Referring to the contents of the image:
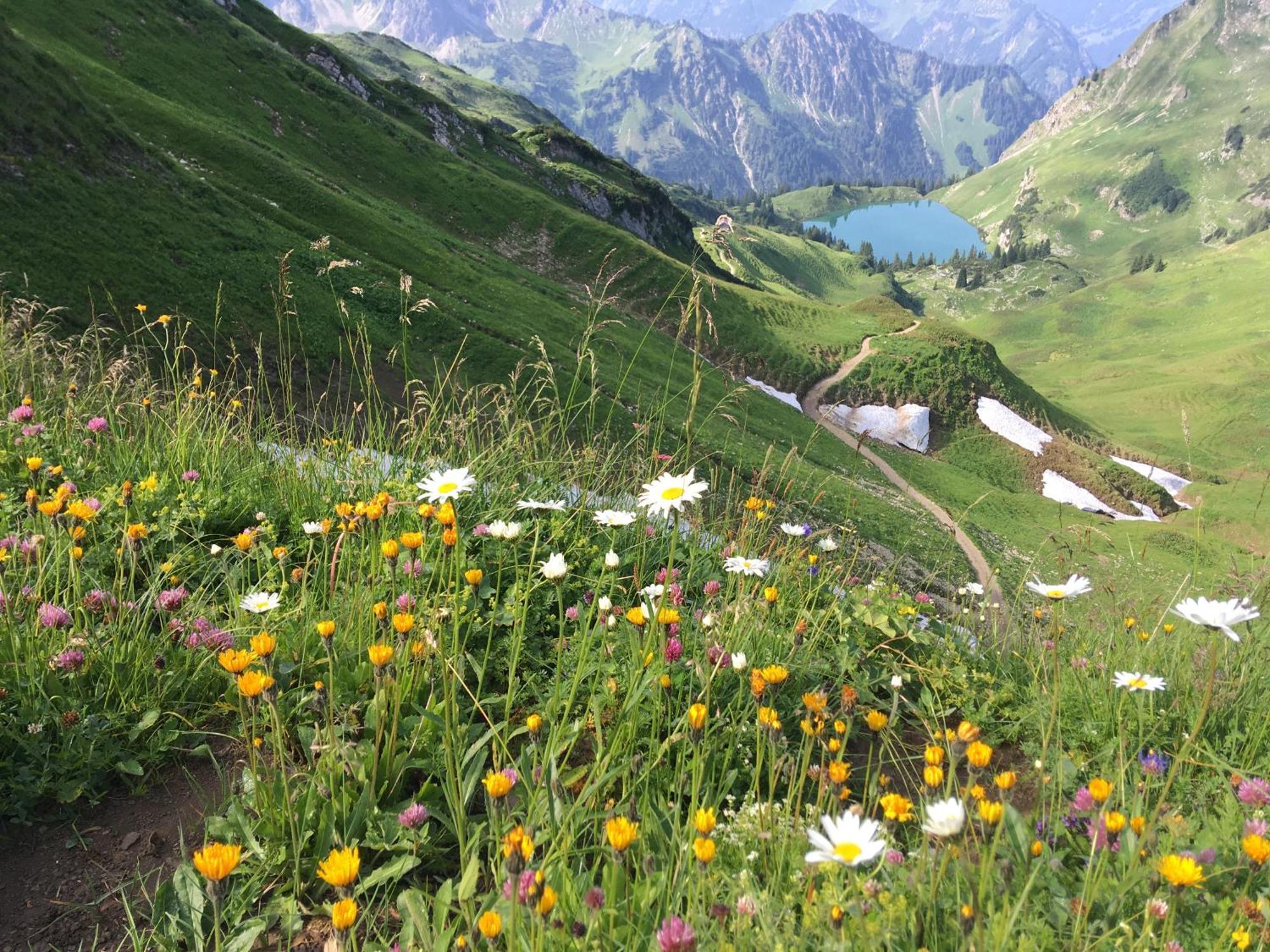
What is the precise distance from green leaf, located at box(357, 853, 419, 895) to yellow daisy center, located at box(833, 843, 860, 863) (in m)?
1.42

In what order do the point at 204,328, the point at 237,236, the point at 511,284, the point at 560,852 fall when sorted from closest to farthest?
the point at 560,852, the point at 204,328, the point at 237,236, the point at 511,284

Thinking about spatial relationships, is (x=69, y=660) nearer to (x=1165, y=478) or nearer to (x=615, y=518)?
(x=615, y=518)

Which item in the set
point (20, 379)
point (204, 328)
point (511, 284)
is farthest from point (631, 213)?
point (20, 379)

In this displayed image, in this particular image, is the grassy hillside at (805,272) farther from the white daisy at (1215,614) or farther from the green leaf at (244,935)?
the green leaf at (244,935)

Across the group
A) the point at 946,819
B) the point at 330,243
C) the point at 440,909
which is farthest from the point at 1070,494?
the point at 440,909

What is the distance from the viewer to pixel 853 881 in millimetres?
2082

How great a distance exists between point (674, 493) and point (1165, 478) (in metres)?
76.1

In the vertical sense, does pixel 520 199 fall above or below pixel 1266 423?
below

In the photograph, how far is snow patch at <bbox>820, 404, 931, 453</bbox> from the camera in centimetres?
5556

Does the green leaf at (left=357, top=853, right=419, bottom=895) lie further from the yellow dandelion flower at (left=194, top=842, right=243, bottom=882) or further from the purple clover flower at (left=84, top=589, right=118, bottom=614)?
the purple clover flower at (left=84, top=589, right=118, bottom=614)

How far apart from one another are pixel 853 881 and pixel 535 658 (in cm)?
199

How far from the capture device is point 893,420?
57.1 meters

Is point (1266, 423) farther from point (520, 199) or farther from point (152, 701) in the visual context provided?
point (152, 701)

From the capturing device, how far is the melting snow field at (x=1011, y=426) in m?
57.7
